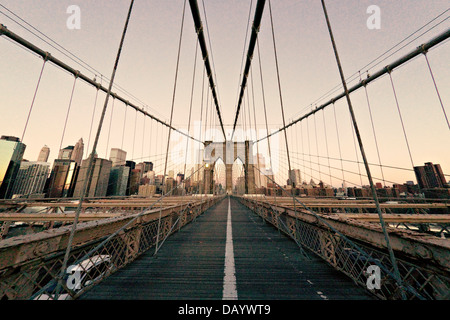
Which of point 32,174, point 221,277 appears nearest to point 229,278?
point 221,277

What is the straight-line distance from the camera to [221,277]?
2680 millimetres

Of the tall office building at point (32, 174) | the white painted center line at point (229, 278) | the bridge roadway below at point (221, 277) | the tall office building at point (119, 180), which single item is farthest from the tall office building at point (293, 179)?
the tall office building at point (32, 174)

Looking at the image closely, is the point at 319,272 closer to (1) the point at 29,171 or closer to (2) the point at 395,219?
(2) the point at 395,219

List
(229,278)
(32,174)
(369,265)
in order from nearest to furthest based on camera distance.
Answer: (369,265) < (229,278) < (32,174)

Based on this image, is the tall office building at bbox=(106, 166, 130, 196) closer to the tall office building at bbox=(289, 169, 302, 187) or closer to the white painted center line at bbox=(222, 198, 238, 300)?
the tall office building at bbox=(289, 169, 302, 187)

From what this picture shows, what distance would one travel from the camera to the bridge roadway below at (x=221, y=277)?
2.20 metres

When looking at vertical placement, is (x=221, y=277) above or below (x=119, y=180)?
below

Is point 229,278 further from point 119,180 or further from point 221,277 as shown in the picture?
point 119,180

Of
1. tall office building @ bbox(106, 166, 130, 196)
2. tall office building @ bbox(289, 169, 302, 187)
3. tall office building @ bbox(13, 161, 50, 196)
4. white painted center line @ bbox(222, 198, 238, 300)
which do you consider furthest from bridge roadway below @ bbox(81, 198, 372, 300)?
tall office building @ bbox(13, 161, 50, 196)

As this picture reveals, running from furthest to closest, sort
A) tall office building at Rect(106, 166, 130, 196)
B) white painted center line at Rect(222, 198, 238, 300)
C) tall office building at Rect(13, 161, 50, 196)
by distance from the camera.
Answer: tall office building at Rect(13, 161, 50, 196) < tall office building at Rect(106, 166, 130, 196) < white painted center line at Rect(222, 198, 238, 300)

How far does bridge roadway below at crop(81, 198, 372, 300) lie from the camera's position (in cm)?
220

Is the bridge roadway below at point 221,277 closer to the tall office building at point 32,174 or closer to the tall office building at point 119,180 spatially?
the tall office building at point 119,180
